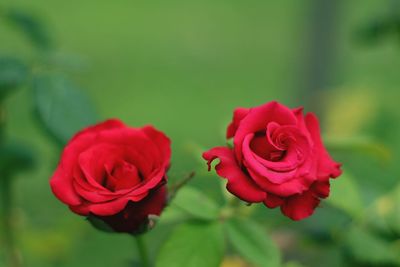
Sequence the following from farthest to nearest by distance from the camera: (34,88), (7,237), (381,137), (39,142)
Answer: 1. (39,142)
2. (381,137)
3. (7,237)
4. (34,88)

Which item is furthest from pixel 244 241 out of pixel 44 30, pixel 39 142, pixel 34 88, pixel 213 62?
pixel 213 62

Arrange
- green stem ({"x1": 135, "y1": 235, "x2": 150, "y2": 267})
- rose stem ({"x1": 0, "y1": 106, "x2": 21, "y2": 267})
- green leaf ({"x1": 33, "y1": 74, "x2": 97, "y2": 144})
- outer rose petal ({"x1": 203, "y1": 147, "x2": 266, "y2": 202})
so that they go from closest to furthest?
outer rose petal ({"x1": 203, "y1": 147, "x2": 266, "y2": 202}), green stem ({"x1": 135, "y1": 235, "x2": 150, "y2": 267}), green leaf ({"x1": 33, "y1": 74, "x2": 97, "y2": 144}), rose stem ({"x1": 0, "y1": 106, "x2": 21, "y2": 267})

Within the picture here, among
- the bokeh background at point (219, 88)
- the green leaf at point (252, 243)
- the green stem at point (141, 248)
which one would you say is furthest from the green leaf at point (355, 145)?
the green stem at point (141, 248)

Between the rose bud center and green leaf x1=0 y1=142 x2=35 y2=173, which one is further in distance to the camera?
green leaf x1=0 y1=142 x2=35 y2=173

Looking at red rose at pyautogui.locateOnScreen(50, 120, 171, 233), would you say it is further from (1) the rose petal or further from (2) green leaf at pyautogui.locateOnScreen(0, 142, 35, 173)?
(2) green leaf at pyautogui.locateOnScreen(0, 142, 35, 173)

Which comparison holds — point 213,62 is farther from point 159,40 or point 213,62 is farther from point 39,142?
point 39,142

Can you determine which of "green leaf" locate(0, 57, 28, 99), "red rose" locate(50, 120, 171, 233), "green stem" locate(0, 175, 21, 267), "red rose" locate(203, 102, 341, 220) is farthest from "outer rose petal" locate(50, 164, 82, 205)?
"green stem" locate(0, 175, 21, 267)
